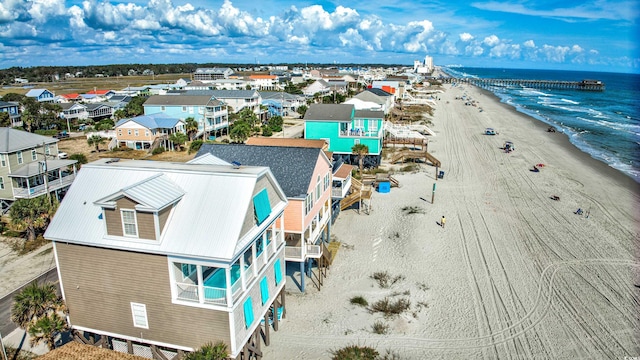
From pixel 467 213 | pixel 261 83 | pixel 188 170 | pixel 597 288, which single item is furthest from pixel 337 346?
pixel 261 83

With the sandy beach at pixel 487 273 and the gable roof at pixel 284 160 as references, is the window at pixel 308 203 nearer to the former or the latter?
the gable roof at pixel 284 160

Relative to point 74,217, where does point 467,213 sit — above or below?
below

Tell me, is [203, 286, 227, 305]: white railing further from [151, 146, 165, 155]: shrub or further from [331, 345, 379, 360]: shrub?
[151, 146, 165, 155]: shrub

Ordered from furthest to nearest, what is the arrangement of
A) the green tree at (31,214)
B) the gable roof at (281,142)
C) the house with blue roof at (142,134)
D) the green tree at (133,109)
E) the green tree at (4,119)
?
the green tree at (133,109) < the green tree at (4,119) < the house with blue roof at (142,134) < the gable roof at (281,142) < the green tree at (31,214)

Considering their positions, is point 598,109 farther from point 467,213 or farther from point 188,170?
point 188,170

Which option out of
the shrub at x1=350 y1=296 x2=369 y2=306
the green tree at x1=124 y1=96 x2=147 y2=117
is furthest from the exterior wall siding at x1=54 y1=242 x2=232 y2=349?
the green tree at x1=124 y1=96 x2=147 y2=117

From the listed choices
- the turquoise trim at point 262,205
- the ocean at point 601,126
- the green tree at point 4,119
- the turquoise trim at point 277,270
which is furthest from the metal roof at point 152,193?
the green tree at point 4,119

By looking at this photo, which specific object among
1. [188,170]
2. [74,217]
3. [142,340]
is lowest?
[142,340]
